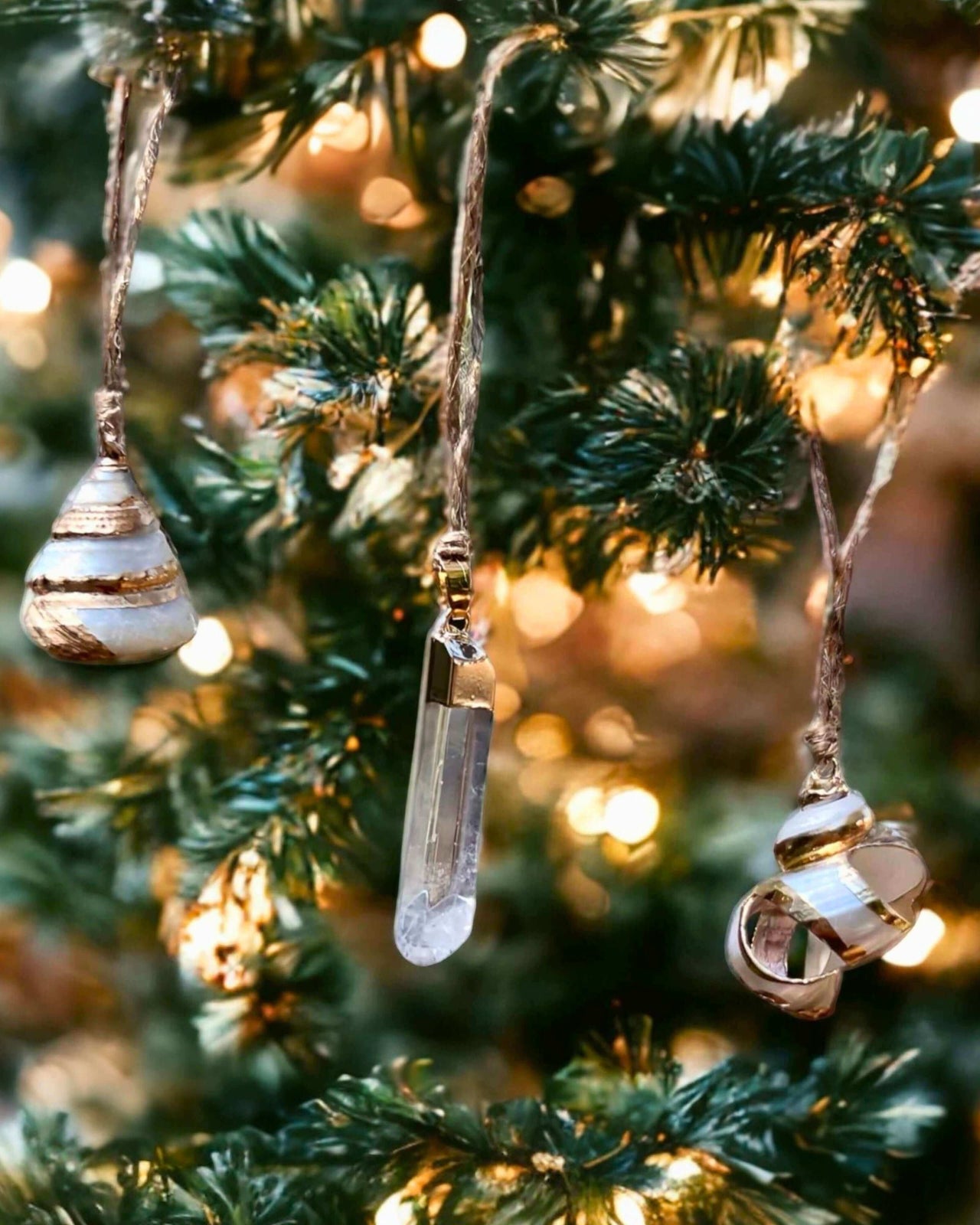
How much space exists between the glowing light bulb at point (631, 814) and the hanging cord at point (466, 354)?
188 mm

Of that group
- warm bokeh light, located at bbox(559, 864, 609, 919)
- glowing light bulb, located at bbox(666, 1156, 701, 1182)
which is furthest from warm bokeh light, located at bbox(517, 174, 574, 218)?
glowing light bulb, located at bbox(666, 1156, 701, 1182)

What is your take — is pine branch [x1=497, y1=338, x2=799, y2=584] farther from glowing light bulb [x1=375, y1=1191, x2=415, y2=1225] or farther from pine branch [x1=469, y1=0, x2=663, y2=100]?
glowing light bulb [x1=375, y1=1191, x2=415, y2=1225]

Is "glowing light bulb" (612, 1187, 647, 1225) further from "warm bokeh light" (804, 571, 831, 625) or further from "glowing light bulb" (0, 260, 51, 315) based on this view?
"glowing light bulb" (0, 260, 51, 315)

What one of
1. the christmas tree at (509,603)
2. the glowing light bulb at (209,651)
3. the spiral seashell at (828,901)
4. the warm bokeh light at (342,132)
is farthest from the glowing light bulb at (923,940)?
the warm bokeh light at (342,132)

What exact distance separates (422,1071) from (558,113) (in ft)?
1.57

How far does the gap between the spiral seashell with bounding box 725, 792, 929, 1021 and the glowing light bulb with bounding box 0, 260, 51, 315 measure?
0.44m

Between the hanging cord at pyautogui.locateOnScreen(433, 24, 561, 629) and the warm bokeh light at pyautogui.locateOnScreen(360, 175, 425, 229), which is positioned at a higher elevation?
the warm bokeh light at pyautogui.locateOnScreen(360, 175, 425, 229)

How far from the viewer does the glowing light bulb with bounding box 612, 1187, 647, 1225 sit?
458mm

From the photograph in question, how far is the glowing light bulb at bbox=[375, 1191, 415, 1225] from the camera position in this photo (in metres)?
0.47

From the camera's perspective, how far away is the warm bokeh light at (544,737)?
0.53 meters

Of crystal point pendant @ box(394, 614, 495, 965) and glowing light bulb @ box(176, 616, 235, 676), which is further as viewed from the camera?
glowing light bulb @ box(176, 616, 235, 676)

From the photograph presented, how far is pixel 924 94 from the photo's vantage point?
48 centimetres

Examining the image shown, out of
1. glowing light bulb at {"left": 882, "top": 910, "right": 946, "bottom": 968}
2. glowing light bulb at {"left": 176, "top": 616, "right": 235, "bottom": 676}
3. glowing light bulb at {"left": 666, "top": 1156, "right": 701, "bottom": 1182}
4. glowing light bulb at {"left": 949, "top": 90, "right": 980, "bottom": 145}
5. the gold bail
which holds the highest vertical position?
glowing light bulb at {"left": 949, "top": 90, "right": 980, "bottom": 145}

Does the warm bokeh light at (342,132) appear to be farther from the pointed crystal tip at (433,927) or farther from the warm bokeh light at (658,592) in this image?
the pointed crystal tip at (433,927)
